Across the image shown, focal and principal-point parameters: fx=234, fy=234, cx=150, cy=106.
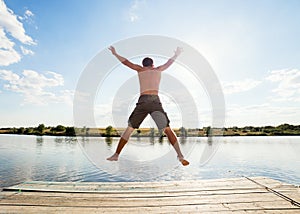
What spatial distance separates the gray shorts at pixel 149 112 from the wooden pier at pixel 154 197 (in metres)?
1.34

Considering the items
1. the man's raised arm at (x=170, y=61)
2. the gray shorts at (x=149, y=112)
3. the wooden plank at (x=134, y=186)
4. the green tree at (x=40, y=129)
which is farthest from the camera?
the green tree at (x=40, y=129)

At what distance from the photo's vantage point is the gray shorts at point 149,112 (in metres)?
3.45

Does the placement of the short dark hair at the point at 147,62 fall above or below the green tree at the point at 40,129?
below

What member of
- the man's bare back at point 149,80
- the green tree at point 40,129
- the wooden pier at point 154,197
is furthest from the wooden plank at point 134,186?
the green tree at point 40,129

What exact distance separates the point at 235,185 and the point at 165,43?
11.6ft

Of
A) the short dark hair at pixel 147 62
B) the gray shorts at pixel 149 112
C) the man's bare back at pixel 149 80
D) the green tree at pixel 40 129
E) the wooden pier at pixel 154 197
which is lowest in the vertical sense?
the wooden pier at pixel 154 197

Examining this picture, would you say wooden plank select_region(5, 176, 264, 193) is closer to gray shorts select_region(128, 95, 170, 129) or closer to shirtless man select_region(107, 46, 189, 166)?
shirtless man select_region(107, 46, 189, 166)

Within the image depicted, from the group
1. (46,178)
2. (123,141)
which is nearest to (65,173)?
(46,178)

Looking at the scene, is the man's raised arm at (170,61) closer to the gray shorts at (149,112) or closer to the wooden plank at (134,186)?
the gray shorts at (149,112)

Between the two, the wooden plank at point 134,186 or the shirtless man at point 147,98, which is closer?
the shirtless man at point 147,98

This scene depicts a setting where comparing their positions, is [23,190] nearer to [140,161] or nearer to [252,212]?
[252,212]

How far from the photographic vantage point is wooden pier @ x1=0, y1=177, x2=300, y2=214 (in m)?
3.62

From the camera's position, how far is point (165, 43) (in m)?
5.48

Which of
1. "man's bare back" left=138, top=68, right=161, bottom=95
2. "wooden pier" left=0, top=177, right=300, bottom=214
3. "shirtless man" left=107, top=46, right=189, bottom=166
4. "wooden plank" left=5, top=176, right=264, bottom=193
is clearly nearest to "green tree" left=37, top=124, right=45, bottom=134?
"wooden plank" left=5, top=176, right=264, bottom=193
